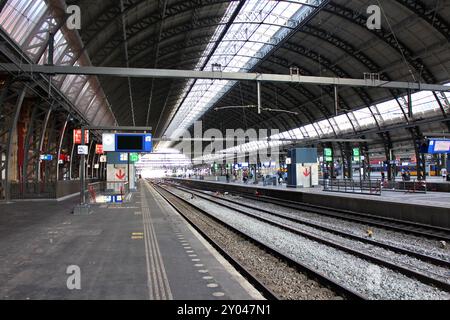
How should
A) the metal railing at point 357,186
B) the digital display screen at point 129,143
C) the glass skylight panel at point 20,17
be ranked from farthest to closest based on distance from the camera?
the metal railing at point 357,186
the digital display screen at point 129,143
the glass skylight panel at point 20,17

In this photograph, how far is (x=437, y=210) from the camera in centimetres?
1455

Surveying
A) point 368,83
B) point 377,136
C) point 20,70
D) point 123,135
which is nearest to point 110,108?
point 123,135

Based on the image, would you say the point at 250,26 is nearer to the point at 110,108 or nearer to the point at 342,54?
the point at 342,54

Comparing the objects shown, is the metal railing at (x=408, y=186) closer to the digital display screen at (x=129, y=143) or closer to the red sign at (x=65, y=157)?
the digital display screen at (x=129, y=143)

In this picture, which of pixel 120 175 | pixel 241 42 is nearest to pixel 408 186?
pixel 241 42

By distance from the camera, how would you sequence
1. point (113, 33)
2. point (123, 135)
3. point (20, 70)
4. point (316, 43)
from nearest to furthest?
point (20, 70)
point (123, 135)
point (113, 33)
point (316, 43)

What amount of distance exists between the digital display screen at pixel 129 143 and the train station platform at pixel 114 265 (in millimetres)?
8981

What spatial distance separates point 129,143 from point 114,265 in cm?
1500

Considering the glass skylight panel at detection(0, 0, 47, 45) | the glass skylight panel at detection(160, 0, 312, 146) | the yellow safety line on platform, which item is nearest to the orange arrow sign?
the glass skylight panel at detection(160, 0, 312, 146)

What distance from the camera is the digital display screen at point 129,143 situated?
21.8 metres

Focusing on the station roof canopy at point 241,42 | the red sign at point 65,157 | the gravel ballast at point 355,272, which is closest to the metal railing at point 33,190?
the station roof canopy at point 241,42

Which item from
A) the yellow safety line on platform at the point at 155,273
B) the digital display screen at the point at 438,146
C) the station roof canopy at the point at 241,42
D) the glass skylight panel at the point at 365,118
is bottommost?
the yellow safety line on platform at the point at 155,273

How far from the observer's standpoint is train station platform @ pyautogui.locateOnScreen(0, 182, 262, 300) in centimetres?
581

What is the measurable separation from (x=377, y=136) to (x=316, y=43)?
59.0 feet
